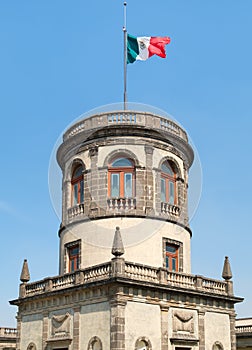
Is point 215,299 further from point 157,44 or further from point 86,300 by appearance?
point 157,44

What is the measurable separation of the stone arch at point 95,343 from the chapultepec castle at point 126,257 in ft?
0.15

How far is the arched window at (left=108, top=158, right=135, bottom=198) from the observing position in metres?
29.4

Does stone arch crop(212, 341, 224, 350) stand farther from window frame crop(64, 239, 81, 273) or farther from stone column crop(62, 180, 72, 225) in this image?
stone column crop(62, 180, 72, 225)

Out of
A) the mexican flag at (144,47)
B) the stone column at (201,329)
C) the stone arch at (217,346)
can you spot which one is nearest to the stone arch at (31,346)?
the stone column at (201,329)

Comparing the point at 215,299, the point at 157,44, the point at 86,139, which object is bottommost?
the point at 215,299

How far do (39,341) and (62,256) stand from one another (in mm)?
4800

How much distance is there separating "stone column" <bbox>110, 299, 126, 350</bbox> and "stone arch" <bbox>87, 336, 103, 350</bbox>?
105 cm

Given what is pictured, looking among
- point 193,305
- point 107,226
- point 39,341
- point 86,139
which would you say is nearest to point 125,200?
point 107,226

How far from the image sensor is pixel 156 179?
3009 cm

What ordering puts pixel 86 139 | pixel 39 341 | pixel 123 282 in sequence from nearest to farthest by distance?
pixel 123 282 → pixel 39 341 → pixel 86 139

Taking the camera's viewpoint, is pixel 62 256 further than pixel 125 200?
Yes

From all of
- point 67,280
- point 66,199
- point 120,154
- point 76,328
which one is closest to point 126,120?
point 120,154

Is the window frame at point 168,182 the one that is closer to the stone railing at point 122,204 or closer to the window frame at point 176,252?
the stone railing at point 122,204

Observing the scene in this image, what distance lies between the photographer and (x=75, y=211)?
1215 inches
